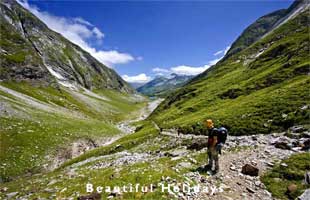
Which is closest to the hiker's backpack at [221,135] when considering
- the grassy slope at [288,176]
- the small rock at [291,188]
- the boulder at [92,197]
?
the grassy slope at [288,176]

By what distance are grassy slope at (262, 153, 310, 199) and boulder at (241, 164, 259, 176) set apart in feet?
2.39

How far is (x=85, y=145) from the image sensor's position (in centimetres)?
5650

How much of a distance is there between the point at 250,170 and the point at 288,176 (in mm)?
2738

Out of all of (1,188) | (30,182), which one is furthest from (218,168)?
(1,188)

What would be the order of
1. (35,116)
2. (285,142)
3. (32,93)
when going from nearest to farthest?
(285,142) < (35,116) < (32,93)

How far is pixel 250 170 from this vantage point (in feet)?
68.7

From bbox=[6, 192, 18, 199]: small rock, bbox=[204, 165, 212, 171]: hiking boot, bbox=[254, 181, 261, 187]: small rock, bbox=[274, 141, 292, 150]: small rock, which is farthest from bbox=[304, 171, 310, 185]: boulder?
bbox=[6, 192, 18, 199]: small rock

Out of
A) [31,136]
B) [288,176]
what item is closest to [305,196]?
[288,176]

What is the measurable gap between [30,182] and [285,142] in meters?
29.0

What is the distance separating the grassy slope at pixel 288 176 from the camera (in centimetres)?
1802

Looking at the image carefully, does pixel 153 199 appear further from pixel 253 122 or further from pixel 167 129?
pixel 167 129

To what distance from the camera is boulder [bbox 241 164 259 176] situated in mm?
20812

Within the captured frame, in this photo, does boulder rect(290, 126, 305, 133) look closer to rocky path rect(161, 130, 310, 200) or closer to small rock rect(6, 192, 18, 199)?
rocky path rect(161, 130, 310, 200)

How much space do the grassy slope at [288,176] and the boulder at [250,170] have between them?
0.73 metres
